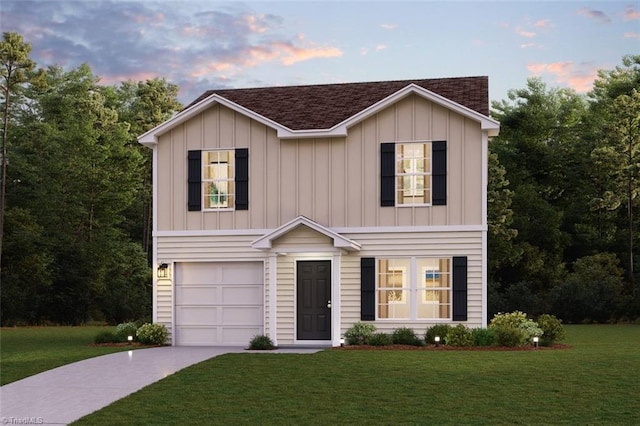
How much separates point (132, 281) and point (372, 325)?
25.2 metres

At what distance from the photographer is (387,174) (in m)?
22.2

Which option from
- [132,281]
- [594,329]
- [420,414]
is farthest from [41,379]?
[132,281]

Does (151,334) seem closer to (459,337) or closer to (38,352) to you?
(38,352)

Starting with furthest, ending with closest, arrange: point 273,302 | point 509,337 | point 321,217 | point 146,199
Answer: point 146,199 → point 321,217 → point 273,302 → point 509,337

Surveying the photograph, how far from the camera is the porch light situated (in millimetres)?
23253

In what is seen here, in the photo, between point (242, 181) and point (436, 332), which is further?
point (242, 181)

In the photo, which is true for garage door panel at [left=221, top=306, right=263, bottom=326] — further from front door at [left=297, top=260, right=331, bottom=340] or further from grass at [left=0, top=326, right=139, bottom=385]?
grass at [left=0, top=326, right=139, bottom=385]

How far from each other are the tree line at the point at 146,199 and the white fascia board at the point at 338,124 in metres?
14.1

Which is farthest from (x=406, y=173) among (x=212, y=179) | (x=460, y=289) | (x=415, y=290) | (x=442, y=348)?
(x=212, y=179)

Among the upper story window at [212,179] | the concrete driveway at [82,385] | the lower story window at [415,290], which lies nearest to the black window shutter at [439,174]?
the lower story window at [415,290]

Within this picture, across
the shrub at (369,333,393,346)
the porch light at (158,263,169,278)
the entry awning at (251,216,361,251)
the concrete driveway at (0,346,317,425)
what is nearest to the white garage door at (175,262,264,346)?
the porch light at (158,263,169,278)

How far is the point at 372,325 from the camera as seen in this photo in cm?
2172

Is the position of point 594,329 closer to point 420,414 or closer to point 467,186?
point 467,186

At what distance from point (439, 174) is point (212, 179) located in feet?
19.7
